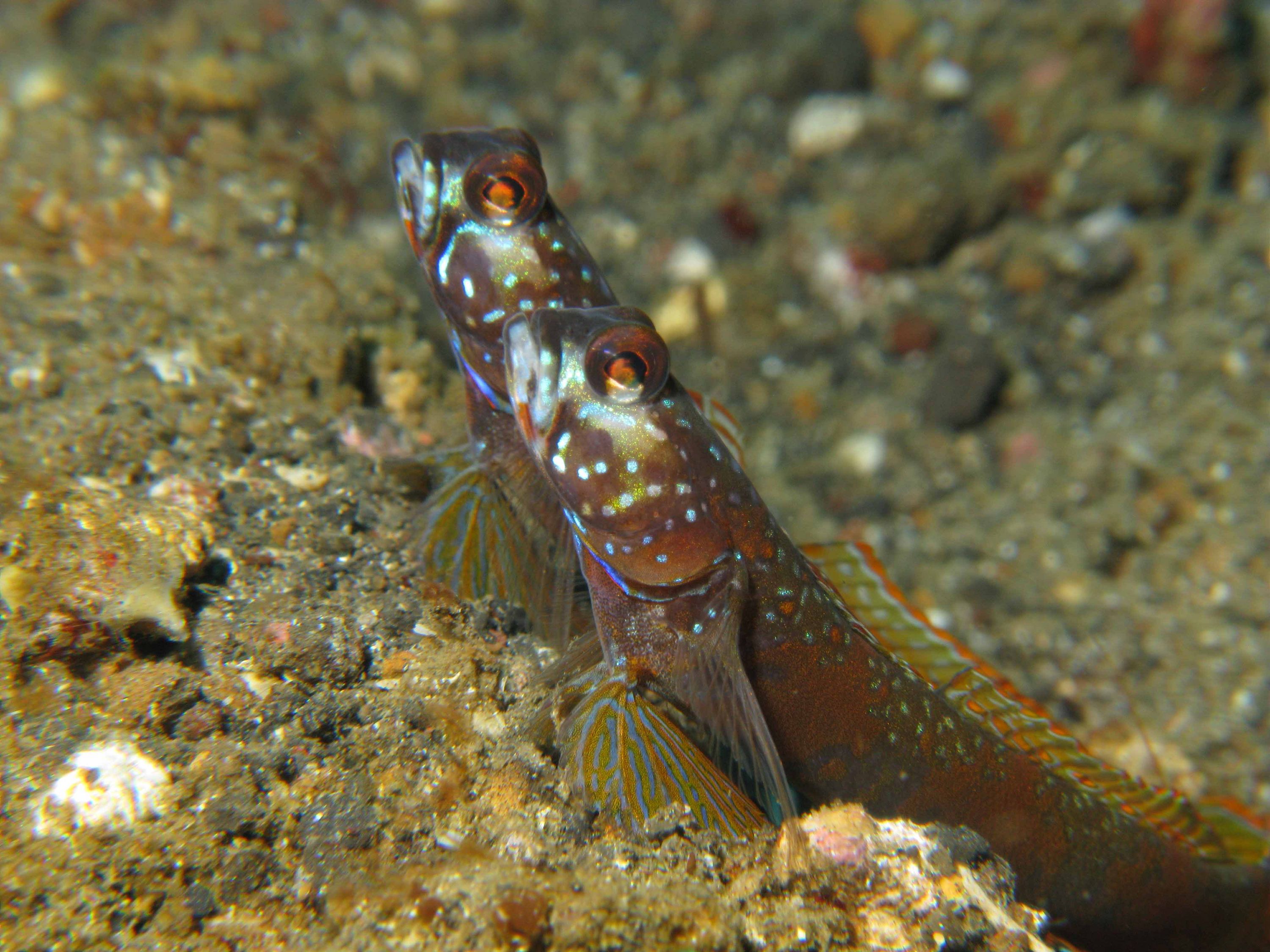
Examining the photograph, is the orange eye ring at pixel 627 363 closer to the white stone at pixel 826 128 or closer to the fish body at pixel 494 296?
the fish body at pixel 494 296

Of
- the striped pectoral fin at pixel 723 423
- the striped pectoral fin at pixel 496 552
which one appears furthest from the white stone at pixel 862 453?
the striped pectoral fin at pixel 496 552

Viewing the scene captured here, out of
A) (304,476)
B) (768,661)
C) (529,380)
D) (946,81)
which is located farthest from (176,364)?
(946,81)

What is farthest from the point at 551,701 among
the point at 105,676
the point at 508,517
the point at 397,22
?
the point at 397,22

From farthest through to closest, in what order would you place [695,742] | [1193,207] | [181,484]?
1. [1193,207]
2. [181,484]
3. [695,742]

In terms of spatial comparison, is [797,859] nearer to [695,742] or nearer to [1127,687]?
[695,742]

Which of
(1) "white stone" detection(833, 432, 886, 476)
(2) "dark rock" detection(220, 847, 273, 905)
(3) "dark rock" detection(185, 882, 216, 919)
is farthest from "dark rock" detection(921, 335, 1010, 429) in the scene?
(3) "dark rock" detection(185, 882, 216, 919)

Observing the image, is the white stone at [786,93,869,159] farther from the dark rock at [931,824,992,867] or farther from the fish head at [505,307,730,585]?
the dark rock at [931,824,992,867]
